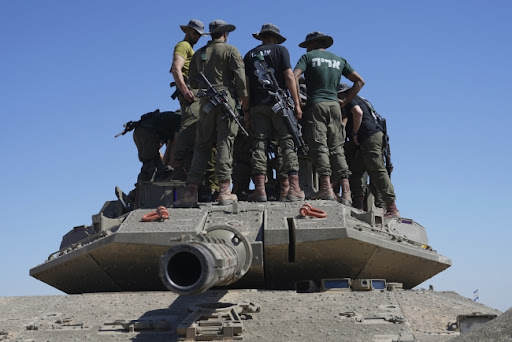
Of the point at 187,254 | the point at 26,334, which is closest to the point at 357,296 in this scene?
the point at 187,254

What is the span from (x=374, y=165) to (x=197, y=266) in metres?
8.55

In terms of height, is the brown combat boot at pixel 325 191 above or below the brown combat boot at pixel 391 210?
below

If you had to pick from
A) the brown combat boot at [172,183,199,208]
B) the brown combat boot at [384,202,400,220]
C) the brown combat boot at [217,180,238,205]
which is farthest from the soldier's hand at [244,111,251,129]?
the brown combat boot at [384,202,400,220]

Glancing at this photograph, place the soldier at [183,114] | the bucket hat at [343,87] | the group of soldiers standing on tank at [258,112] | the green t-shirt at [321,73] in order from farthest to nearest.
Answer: the bucket hat at [343,87] → the soldier at [183,114] → the green t-shirt at [321,73] → the group of soldiers standing on tank at [258,112]

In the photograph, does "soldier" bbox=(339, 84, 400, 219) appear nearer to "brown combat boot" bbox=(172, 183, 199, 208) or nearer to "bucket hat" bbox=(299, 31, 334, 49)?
"bucket hat" bbox=(299, 31, 334, 49)

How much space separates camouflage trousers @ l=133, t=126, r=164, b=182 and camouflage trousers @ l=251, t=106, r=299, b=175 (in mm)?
3417

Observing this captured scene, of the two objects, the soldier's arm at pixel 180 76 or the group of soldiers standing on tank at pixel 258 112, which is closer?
the group of soldiers standing on tank at pixel 258 112

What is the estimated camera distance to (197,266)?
8.56 meters

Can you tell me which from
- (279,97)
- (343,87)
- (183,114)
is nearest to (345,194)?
(279,97)

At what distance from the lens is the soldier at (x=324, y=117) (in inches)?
558

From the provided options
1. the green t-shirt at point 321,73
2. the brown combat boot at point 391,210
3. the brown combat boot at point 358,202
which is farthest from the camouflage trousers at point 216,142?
the brown combat boot at point 358,202

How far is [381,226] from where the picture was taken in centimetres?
1300

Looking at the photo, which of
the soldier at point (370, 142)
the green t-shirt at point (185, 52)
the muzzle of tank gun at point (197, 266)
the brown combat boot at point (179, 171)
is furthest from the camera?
the soldier at point (370, 142)

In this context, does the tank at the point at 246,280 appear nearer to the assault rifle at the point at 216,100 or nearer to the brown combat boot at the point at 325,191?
the brown combat boot at the point at 325,191
